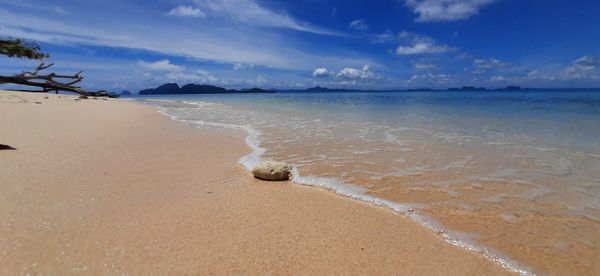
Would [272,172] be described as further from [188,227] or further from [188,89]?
[188,89]

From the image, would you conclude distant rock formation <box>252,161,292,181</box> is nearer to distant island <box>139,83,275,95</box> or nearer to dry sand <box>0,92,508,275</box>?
dry sand <box>0,92,508,275</box>

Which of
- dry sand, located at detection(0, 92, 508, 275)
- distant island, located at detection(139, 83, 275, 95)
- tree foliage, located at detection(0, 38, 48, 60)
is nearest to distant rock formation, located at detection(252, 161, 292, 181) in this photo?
dry sand, located at detection(0, 92, 508, 275)

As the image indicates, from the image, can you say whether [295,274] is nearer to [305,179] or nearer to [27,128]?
[305,179]

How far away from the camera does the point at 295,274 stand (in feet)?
8.37

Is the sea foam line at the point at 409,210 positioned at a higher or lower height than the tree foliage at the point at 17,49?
lower

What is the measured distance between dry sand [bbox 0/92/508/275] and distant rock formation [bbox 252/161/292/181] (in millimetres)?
183

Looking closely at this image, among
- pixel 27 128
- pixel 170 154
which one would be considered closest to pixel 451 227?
pixel 170 154

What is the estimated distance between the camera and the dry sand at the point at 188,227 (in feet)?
8.59

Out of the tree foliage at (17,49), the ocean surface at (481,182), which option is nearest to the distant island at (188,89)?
the tree foliage at (17,49)

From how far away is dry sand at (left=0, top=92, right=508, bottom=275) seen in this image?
2.62 meters

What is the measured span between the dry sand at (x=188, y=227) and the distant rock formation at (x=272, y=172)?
0.18 metres

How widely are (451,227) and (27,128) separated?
9946 millimetres

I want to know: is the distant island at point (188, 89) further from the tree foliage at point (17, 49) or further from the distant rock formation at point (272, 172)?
the distant rock formation at point (272, 172)

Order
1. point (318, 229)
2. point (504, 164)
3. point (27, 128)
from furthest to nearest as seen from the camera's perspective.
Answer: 1. point (27, 128)
2. point (504, 164)
3. point (318, 229)
